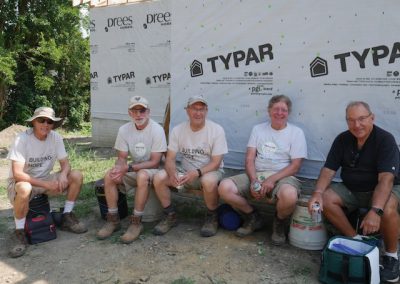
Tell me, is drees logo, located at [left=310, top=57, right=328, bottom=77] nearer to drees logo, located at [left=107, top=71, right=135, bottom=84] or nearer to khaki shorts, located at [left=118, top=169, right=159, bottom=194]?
khaki shorts, located at [left=118, top=169, right=159, bottom=194]

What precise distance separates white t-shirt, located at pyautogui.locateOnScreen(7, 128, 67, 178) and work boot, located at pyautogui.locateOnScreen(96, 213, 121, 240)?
→ 0.77 metres

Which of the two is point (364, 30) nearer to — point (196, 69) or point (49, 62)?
point (196, 69)

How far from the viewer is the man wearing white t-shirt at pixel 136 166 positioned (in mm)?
3969

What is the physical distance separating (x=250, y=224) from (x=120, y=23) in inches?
238

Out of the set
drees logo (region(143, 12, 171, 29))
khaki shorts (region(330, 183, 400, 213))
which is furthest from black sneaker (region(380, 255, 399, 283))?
drees logo (region(143, 12, 171, 29))

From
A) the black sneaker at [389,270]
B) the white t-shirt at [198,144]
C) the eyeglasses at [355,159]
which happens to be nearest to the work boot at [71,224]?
the white t-shirt at [198,144]

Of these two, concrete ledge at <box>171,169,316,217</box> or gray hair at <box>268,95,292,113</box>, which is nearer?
gray hair at <box>268,95,292,113</box>

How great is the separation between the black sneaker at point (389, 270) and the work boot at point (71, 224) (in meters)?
2.71

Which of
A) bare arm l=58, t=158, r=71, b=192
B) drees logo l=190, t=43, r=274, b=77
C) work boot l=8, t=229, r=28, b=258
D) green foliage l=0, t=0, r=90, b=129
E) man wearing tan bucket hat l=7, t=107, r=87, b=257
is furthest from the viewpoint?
green foliage l=0, t=0, r=90, b=129

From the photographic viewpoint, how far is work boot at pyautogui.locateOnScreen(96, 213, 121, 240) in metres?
3.96

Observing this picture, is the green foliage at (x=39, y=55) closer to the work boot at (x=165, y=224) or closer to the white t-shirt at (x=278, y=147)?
the work boot at (x=165, y=224)

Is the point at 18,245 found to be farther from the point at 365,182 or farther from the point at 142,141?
the point at 365,182

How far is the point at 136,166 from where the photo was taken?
160 inches

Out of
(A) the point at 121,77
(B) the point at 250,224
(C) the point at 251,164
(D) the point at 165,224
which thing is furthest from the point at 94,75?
(B) the point at 250,224
